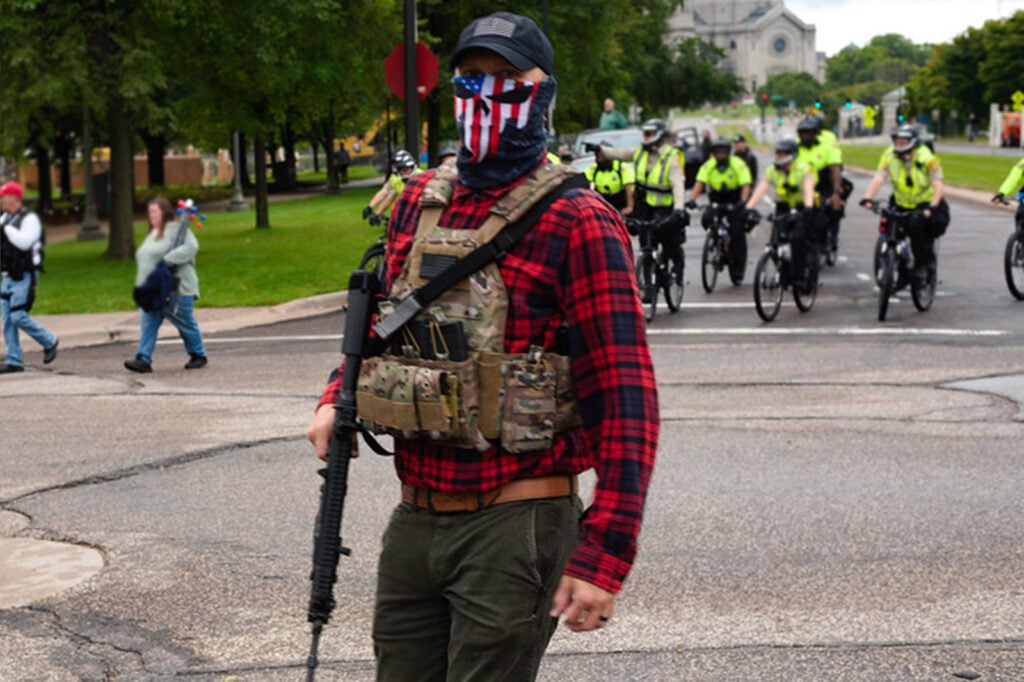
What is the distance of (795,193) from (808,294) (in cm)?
114

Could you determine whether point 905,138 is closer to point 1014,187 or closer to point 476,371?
point 1014,187

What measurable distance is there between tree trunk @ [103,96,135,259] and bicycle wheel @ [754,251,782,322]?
13337 millimetres

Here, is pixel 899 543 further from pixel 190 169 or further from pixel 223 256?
pixel 190 169

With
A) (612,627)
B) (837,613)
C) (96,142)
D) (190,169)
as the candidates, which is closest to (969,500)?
(837,613)

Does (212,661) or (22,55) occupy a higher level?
(22,55)

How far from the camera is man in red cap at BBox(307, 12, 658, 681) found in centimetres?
315

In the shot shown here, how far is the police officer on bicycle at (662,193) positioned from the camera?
679 inches

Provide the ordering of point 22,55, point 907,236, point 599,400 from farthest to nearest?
1. point 22,55
2. point 907,236
3. point 599,400

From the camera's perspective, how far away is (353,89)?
31.5m

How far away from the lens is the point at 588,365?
10.5ft

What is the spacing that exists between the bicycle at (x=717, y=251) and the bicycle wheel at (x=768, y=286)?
2257mm

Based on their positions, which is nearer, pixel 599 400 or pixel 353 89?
pixel 599 400

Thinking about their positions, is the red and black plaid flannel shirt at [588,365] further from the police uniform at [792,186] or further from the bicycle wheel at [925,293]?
the bicycle wheel at [925,293]

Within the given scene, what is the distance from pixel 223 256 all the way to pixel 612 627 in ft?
72.5
